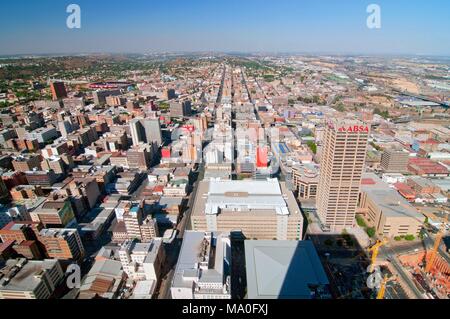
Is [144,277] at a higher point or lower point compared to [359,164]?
lower

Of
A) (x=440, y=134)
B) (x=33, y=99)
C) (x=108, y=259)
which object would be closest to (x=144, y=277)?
(x=108, y=259)

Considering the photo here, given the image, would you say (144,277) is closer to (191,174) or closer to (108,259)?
(108,259)

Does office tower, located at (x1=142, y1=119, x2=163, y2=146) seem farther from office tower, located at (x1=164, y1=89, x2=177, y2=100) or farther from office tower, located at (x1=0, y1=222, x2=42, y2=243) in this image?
office tower, located at (x1=164, y1=89, x2=177, y2=100)

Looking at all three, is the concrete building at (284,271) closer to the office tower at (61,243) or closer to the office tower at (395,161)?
the office tower at (61,243)

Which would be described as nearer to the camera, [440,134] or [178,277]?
[178,277]

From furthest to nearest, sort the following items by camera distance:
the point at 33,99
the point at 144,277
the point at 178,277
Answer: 1. the point at 33,99
2. the point at 144,277
3. the point at 178,277

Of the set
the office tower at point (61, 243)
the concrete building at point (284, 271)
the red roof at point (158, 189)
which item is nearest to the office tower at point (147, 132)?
the red roof at point (158, 189)
